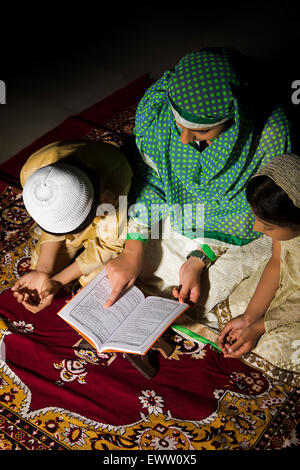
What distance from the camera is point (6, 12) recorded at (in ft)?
13.5

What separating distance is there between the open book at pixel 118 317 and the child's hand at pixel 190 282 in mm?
108

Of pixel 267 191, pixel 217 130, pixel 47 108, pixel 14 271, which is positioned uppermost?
pixel 217 130

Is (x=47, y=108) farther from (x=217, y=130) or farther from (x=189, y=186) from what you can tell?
(x=217, y=130)

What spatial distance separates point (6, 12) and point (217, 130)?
3.68 metres

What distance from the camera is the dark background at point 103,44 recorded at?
9.98 feet

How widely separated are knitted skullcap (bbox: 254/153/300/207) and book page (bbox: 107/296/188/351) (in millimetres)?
502

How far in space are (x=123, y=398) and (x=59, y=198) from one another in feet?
2.24

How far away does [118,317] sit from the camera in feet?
4.64

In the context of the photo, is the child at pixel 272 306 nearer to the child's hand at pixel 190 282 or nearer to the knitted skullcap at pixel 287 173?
the knitted skullcap at pixel 287 173

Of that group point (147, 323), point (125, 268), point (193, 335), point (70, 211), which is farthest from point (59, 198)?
point (193, 335)

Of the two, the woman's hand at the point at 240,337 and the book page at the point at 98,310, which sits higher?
the book page at the point at 98,310

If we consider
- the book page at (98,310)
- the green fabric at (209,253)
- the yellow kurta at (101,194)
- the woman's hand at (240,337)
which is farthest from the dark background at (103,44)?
the woman's hand at (240,337)

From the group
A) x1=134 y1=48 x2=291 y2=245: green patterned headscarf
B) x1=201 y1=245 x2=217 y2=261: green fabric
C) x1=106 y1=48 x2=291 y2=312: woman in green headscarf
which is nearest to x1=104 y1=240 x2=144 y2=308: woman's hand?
x1=106 y1=48 x2=291 y2=312: woman in green headscarf
